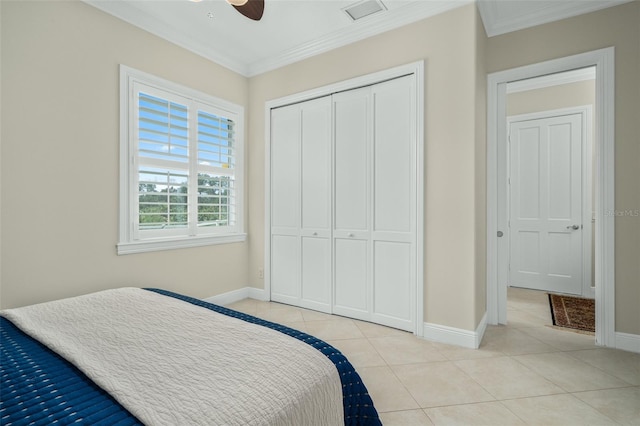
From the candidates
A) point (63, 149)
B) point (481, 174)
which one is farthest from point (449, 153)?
point (63, 149)

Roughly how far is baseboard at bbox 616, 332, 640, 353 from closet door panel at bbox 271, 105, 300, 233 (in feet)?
9.83

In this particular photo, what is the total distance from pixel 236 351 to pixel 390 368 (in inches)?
56.5

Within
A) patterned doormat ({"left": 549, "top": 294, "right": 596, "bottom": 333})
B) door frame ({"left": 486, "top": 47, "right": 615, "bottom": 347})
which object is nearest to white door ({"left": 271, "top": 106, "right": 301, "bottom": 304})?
door frame ({"left": 486, "top": 47, "right": 615, "bottom": 347})

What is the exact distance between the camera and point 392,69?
294 centimetres

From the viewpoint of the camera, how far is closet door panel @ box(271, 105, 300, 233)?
363 centimetres

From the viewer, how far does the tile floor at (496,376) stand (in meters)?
1.76

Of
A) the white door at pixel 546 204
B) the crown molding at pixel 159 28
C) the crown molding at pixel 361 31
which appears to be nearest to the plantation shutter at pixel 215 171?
the crown molding at pixel 159 28

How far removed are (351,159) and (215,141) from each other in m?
1.57

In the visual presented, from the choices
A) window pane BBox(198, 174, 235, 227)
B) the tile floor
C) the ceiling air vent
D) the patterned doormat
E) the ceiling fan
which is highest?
the ceiling air vent

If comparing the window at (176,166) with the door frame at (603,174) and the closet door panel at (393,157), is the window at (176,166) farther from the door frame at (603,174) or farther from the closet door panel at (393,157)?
the door frame at (603,174)

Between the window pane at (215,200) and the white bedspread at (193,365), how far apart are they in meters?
1.88

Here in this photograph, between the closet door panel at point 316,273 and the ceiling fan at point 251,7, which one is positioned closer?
the ceiling fan at point 251,7

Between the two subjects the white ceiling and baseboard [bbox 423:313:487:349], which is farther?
the white ceiling

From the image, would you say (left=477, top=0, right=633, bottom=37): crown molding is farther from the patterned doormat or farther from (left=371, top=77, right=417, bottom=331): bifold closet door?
the patterned doormat
